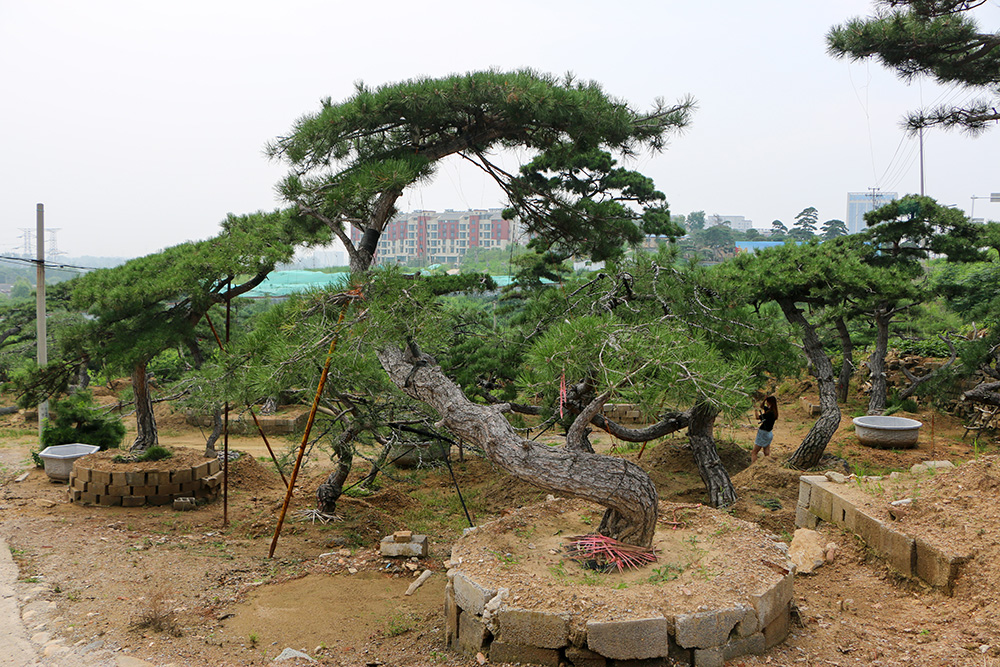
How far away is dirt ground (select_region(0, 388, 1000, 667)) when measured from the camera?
16.0ft

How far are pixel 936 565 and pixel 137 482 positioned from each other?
8.43 meters

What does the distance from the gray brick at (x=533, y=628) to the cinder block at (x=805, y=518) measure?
386cm

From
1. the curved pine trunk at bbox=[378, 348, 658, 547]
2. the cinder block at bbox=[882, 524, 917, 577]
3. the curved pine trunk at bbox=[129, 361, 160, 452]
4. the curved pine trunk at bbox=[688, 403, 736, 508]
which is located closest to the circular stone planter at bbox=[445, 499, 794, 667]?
the curved pine trunk at bbox=[378, 348, 658, 547]

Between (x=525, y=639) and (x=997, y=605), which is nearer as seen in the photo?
(x=525, y=639)

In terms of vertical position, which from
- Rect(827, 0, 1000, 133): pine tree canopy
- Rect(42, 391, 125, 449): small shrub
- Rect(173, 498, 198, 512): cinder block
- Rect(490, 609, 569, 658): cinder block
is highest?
Rect(827, 0, 1000, 133): pine tree canopy

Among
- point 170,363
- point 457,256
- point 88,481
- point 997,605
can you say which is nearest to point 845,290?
point 997,605

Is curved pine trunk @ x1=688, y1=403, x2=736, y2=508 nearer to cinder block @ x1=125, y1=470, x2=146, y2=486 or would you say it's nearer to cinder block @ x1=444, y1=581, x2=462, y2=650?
cinder block @ x1=444, y1=581, x2=462, y2=650

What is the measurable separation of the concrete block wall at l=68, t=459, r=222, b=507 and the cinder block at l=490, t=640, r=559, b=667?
19.6ft

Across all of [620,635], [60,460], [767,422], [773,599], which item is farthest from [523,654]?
[60,460]

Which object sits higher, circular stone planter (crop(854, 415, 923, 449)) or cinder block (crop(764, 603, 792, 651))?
circular stone planter (crop(854, 415, 923, 449))

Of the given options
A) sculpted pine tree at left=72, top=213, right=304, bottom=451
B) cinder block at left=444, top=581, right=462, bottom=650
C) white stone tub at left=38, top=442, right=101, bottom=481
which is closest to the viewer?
cinder block at left=444, top=581, right=462, bottom=650

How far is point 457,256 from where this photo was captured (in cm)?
3459

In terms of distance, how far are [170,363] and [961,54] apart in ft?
56.7

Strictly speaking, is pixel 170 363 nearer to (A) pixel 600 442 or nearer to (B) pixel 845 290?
(A) pixel 600 442
